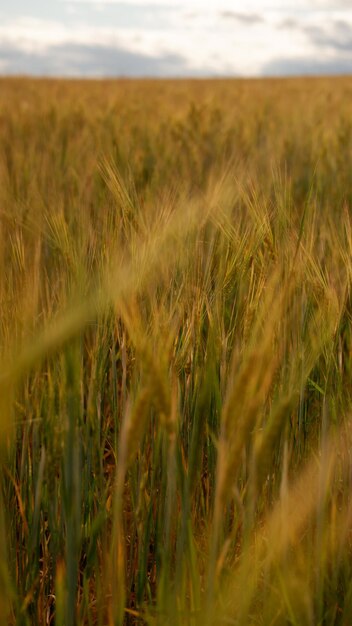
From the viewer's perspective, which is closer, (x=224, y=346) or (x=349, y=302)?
(x=224, y=346)

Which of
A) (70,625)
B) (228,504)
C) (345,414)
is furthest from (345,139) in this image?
(70,625)

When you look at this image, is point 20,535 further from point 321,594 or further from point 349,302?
point 349,302

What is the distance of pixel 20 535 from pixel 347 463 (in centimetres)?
42

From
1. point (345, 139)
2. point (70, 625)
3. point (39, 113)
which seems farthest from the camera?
point (39, 113)

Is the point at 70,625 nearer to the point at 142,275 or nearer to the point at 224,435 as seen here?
the point at 224,435

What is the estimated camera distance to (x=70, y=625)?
2.20 ft

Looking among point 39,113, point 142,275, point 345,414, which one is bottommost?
point 345,414

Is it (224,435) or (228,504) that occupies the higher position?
(224,435)

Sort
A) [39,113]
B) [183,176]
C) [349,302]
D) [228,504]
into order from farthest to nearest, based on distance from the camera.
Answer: [39,113]
[183,176]
[349,302]
[228,504]

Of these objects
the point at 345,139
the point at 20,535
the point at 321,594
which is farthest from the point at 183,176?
the point at 321,594

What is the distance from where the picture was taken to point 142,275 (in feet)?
2.85

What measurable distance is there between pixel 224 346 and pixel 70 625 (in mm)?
358

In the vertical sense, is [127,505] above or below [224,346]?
below

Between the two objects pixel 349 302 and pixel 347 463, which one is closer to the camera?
pixel 347 463
